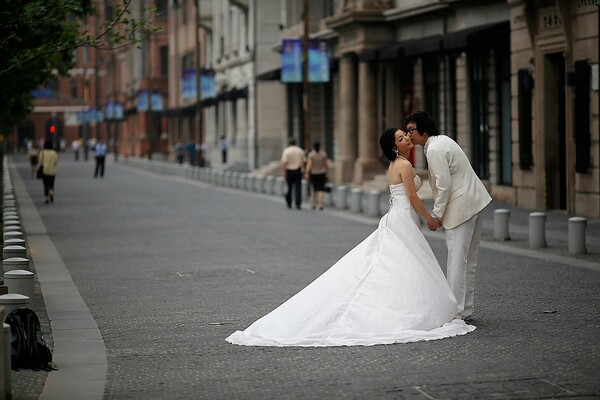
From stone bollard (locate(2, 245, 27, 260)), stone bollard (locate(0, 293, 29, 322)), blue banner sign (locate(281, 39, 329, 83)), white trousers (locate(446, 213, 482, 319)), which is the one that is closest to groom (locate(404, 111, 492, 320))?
white trousers (locate(446, 213, 482, 319))

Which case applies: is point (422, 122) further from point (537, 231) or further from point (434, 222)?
point (537, 231)

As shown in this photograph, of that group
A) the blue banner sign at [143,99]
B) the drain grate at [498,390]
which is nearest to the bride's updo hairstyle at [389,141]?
the drain grate at [498,390]

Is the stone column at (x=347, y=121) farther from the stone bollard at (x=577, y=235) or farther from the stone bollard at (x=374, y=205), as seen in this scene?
the stone bollard at (x=577, y=235)

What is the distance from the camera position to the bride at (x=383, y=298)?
1144cm

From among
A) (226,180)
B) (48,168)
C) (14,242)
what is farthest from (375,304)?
(226,180)

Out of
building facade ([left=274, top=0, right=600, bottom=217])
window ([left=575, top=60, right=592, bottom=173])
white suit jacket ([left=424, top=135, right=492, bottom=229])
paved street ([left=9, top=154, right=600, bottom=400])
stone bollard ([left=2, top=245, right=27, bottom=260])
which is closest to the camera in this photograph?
paved street ([left=9, top=154, right=600, bottom=400])

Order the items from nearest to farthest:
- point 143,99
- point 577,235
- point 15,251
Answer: point 15,251 → point 577,235 → point 143,99

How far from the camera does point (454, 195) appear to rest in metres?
12.6

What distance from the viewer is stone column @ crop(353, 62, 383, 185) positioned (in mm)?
47656

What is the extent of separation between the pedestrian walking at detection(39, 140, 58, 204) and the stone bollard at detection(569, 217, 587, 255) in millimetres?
22284

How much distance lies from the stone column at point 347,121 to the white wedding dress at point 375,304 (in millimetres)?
→ 37449

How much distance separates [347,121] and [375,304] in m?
38.4

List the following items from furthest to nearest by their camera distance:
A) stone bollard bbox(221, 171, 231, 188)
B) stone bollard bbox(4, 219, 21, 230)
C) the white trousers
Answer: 1. stone bollard bbox(221, 171, 231, 188)
2. stone bollard bbox(4, 219, 21, 230)
3. the white trousers

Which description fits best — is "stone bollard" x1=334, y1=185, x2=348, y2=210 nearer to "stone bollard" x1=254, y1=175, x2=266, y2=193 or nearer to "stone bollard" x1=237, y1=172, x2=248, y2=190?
"stone bollard" x1=254, y1=175, x2=266, y2=193
